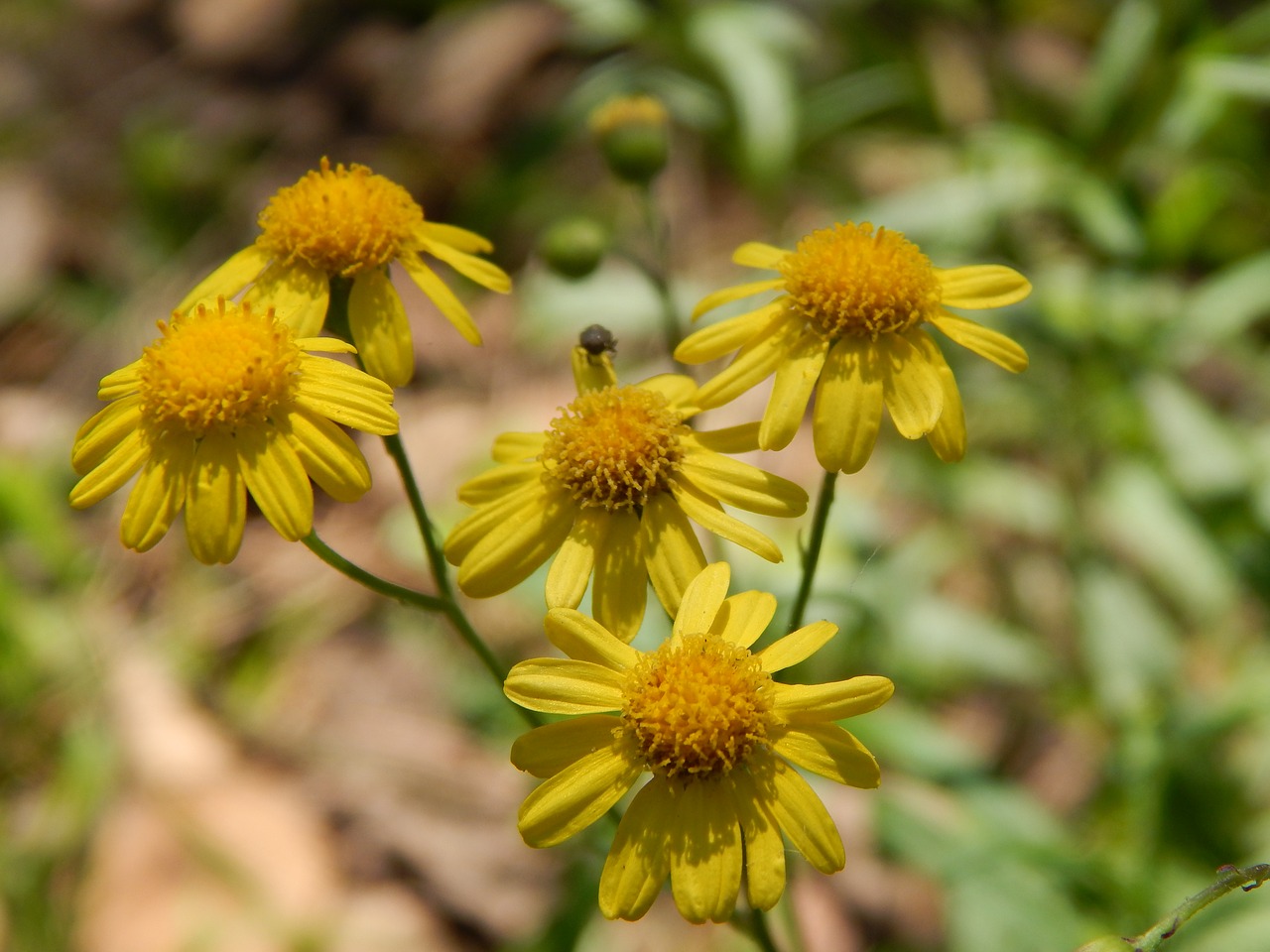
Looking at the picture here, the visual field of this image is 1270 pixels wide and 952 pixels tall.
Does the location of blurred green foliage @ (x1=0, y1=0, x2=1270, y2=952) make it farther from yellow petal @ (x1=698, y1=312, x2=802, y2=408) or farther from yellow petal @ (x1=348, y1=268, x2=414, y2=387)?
yellow petal @ (x1=348, y1=268, x2=414, y2=387)

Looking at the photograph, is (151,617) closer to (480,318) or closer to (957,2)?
(480,318)

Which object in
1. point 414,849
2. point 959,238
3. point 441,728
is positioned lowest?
point 414,849

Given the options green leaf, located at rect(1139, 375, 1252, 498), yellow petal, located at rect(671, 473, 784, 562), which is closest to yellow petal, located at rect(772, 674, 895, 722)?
yellow petal, located at rect(671, 473, 784, 562)

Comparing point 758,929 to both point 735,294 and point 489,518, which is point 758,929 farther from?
point 735,294

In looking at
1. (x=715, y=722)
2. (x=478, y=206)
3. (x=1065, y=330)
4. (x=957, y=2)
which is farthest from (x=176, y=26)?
(x=715, y=722)

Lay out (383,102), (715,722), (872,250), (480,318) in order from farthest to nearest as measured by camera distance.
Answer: (383,102), (480,318), (872,250), (715,722)

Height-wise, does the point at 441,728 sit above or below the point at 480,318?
below

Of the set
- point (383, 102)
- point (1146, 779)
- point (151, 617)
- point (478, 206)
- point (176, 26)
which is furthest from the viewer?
point (176, 26)
